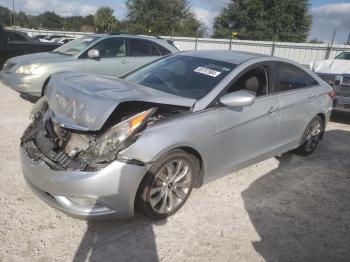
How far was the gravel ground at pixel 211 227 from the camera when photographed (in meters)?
2.84

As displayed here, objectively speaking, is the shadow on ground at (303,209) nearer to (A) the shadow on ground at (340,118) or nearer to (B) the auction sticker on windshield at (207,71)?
(B) the auction sticker on windshield at (207,71)

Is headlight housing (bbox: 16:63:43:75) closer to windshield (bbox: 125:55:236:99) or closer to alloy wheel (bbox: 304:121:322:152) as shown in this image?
windshield (bbox: 125:55:236:99)

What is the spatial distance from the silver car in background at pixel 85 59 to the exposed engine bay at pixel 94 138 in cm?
383

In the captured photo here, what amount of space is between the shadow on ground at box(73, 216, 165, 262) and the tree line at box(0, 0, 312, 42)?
3503 cm

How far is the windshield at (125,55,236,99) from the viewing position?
143 inches

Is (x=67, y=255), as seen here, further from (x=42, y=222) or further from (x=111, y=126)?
(x=111, y=126)

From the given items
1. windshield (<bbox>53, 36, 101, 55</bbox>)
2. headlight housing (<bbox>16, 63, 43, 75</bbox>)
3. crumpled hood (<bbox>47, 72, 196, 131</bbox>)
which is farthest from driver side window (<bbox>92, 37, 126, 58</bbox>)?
crumpled hood (<bbox>47, 72, 196, 131</bbox>)

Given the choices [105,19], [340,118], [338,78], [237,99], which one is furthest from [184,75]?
[105,19]

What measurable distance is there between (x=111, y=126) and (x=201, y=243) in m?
1.28

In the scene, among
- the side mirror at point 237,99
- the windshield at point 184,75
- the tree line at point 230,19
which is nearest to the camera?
the side mirror at point 237,99

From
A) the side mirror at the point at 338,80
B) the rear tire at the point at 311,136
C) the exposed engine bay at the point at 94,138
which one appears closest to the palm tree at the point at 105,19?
the side mirror at the point at 338,80

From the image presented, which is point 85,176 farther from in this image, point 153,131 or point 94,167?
point 153,131

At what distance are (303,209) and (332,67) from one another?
18.5ft

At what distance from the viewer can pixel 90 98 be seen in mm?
2971
